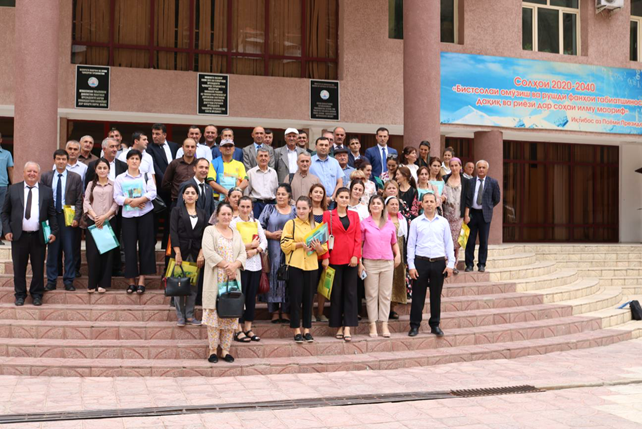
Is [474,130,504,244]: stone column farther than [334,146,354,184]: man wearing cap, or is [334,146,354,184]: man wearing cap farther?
[474,130,504,244]: stone column

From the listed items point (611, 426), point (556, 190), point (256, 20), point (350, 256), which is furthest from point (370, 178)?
point (556, 190)

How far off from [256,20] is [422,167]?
7320 mm

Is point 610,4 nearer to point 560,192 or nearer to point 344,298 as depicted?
point 560,192

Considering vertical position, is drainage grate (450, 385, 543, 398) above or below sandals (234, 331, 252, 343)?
below

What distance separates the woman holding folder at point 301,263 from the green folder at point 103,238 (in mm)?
2238

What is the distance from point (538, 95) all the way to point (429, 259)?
9.09 m

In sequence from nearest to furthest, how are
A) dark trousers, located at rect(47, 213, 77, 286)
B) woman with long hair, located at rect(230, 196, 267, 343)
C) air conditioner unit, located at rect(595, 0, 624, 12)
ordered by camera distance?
woman with long hair, located at rect(230, 196, 267, 343) < dark trousers, located at rect(47, 213, 77, 286) < air conditioner unit, located at rect(595, 0, 624, 12)

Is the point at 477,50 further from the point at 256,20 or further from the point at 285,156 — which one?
the point at 285,156

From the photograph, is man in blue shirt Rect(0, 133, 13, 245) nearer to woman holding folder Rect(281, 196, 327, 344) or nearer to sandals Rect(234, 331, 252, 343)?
sandals Rect(234, 331, 252, 343)

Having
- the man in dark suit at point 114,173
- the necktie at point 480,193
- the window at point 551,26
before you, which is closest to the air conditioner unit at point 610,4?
the window at point 551,26

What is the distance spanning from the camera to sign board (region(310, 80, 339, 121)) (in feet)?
50.0

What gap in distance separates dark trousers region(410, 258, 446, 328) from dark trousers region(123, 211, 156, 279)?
3406mm

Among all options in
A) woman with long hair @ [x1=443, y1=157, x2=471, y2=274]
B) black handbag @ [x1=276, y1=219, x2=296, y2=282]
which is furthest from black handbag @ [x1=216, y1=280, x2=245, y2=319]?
woman with long hair @ [x1=443, y1=157, x2=471, y2=274]

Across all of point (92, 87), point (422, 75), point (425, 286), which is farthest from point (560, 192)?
point (92, 87)
